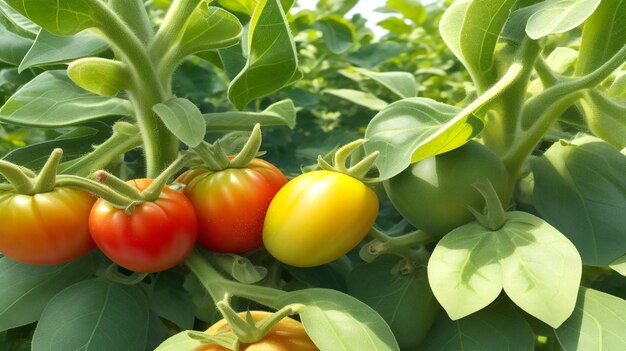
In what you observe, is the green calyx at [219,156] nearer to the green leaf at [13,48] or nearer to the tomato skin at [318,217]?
the tomato skin at [318,217]

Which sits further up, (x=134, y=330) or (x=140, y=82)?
(x=140, y=82)

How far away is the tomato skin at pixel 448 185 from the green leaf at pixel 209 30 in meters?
0.17

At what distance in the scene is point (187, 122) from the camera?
481mm

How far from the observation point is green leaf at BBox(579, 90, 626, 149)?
516 millimetres

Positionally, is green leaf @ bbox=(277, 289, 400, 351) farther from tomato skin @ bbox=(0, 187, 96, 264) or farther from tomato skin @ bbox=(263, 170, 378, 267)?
tomato skin @ bbox=(0, 187, 96, 264)

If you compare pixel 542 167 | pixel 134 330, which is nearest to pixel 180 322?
pixel 134 330

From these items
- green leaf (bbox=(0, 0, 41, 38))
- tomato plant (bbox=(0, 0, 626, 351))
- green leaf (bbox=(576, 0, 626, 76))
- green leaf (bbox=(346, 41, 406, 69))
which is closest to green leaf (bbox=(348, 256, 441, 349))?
tomato plant (bbox=(0, 0, 626, 351))

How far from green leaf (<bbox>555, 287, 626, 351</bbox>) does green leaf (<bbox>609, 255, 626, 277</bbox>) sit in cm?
2

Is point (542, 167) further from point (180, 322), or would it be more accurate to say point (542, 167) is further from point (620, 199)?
point (180, 322)

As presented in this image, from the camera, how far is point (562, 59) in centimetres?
63

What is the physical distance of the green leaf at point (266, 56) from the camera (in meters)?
0.46

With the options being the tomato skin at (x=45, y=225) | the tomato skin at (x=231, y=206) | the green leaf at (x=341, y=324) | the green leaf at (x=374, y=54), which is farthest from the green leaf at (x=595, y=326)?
the green leaf at (x=374, y=54)

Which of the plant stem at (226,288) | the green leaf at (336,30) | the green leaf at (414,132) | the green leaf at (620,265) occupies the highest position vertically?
the green leaf at (414,132)

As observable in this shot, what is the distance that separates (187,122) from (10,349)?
0.25 meters
